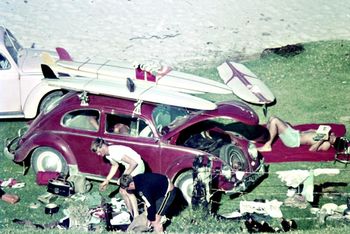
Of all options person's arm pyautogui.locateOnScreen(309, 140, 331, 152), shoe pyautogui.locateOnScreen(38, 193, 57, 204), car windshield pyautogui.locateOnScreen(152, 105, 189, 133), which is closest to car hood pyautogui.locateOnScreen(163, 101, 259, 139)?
car windshield pyautogui.locateOnScreen(152, 105, 189, 133)

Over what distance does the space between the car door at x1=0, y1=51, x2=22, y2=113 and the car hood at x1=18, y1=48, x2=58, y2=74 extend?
16cm

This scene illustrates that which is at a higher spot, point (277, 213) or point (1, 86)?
point (1, 86)

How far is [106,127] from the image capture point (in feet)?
27.4

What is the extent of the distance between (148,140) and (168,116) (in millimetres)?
461

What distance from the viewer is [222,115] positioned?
819 centimetres

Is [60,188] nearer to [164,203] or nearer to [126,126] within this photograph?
[126,126]

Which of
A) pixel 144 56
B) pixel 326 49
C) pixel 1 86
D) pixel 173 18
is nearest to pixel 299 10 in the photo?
pixel 326 49

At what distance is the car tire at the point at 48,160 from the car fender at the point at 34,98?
157 centimetres

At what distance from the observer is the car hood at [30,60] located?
10.2 meters

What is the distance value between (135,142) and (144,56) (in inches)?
183

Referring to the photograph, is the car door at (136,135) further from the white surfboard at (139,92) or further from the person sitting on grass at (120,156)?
the white surfboard at (139,92)

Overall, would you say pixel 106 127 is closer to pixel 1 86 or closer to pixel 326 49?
pixel 1 86

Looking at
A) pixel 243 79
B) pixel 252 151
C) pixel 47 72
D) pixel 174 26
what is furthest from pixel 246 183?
pixel 174 26

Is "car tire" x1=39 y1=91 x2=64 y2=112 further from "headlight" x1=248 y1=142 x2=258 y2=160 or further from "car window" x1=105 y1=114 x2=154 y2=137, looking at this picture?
"headlight" x1=248 y1=142 x2=258 y2=160
